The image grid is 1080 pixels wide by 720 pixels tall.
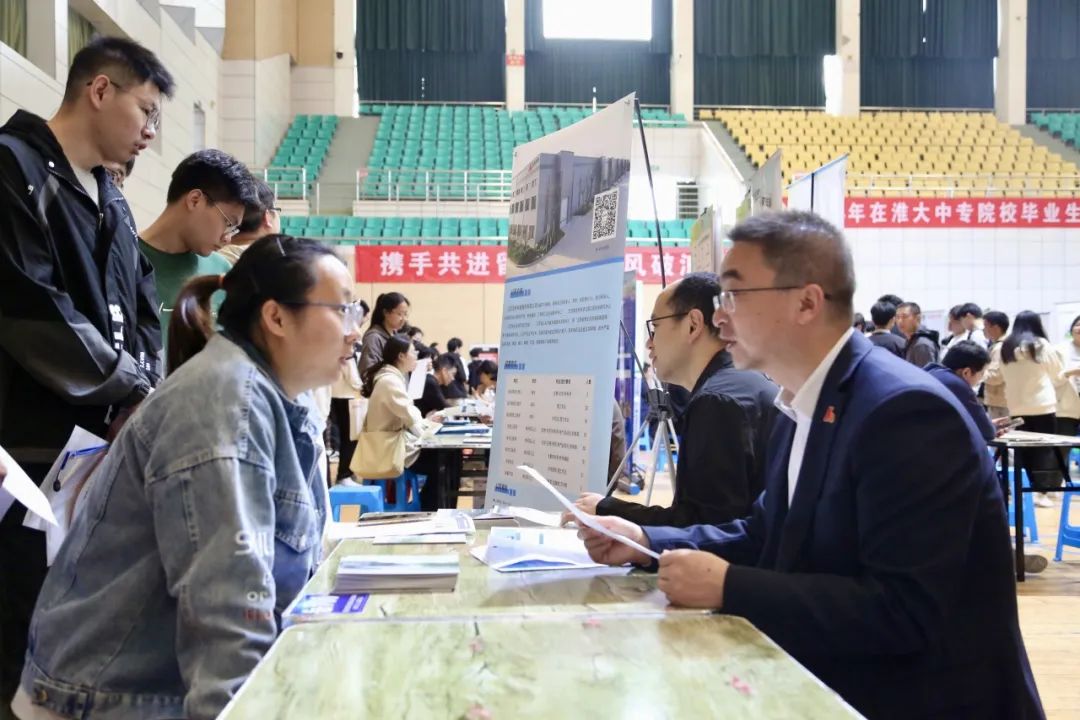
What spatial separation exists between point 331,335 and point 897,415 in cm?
85

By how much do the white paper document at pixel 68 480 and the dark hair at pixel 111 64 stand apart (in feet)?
2.86

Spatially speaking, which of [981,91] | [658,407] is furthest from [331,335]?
[981,91]

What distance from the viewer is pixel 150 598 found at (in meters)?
1.19

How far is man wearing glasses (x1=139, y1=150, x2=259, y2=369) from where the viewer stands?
244cm

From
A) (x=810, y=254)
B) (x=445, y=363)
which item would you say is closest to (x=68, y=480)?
(x=810, y=254)

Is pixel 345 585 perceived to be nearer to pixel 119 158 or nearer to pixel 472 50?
pixel 119 158

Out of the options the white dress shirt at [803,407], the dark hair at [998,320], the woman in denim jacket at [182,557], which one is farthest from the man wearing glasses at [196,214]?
the dark hair at [998,320]

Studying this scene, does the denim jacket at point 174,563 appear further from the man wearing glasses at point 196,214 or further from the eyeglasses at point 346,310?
the man wearing glasses at point 196,214

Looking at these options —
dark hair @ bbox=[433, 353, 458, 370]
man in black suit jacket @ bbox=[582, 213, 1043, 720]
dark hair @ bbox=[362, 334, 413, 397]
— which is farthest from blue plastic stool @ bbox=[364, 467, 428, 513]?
man in black suit jacket @ bbox=[582, 213, 1043, 720]

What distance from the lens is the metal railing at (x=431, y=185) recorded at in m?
13.8

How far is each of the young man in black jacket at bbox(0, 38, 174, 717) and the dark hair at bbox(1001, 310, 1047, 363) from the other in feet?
18.7

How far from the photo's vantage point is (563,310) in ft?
7.21

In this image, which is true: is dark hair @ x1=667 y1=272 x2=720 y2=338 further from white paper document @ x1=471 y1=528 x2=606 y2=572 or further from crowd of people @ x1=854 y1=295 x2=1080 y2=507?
crowd of people @ x1=854 y1=295 x2=1080 y2=507

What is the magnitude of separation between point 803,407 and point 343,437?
15.9 ft
